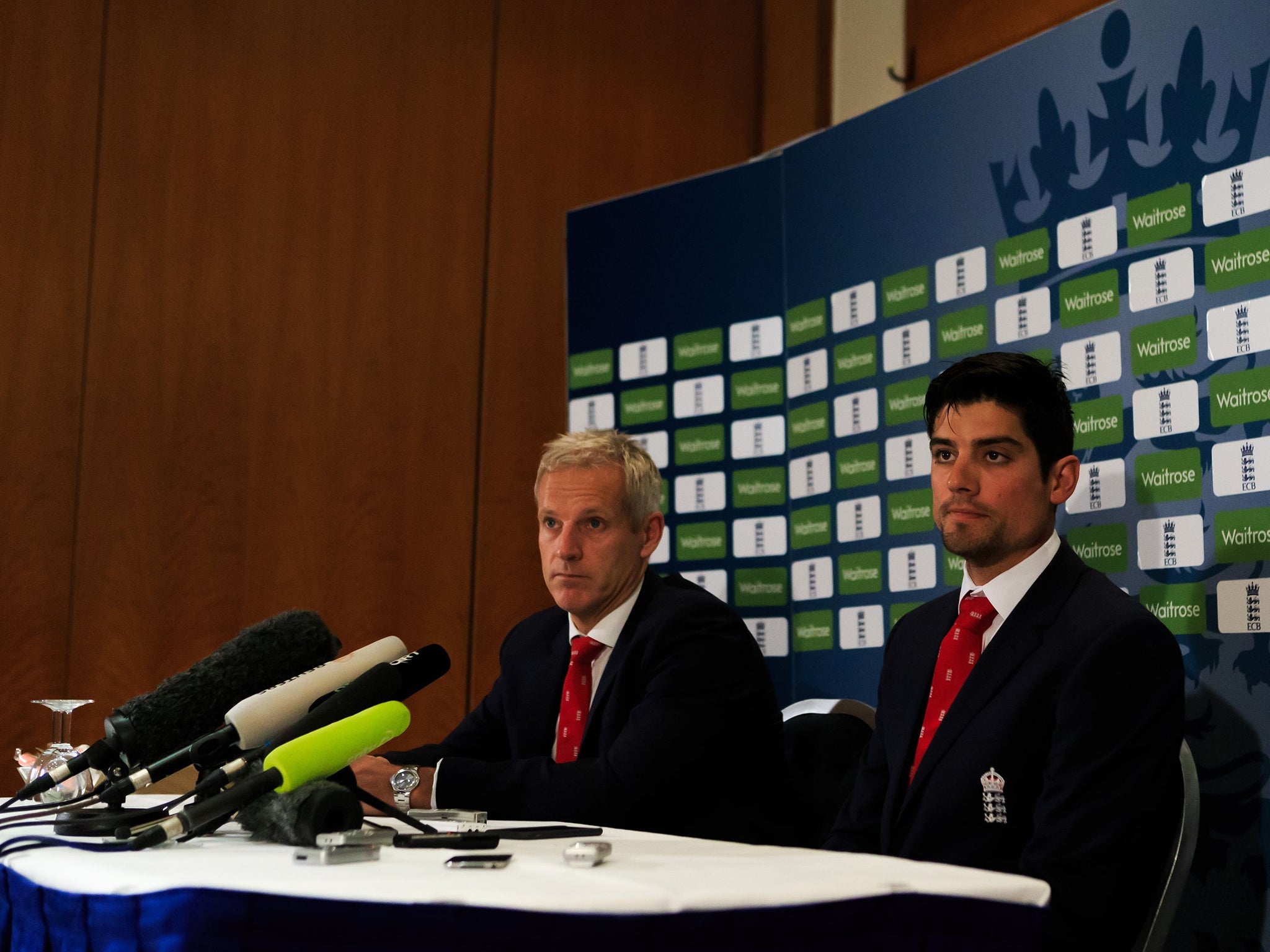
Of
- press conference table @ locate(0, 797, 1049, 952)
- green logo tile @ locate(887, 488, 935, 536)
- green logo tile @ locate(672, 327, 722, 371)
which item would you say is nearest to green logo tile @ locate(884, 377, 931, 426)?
green logo tile @ locate(887, 488, 935, 536)

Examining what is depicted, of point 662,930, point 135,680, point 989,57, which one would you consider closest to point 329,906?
point 662,930

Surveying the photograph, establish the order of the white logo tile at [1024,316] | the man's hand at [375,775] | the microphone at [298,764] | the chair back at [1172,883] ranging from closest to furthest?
the microphone at [298,764] → the chair back at [1172,883] → the man's hand at [375,775] → the white logo tile at [1024,316]

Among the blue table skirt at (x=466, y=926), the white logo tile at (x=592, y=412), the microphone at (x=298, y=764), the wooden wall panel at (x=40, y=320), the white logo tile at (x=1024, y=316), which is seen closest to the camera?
the blue table skirt at (x=466, y=926)

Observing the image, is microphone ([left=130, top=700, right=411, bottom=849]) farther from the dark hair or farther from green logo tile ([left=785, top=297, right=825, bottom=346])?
green logo tile ([left=785, top=297, right=825, bottom=346])

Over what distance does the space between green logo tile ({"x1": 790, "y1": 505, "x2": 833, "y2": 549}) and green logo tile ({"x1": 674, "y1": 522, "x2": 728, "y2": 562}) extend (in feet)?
0.79

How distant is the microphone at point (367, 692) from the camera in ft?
4.44

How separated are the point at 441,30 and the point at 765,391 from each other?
176cm

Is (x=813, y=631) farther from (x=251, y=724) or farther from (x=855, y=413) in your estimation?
(x=251, y=724)

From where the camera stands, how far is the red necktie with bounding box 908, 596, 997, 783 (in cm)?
206

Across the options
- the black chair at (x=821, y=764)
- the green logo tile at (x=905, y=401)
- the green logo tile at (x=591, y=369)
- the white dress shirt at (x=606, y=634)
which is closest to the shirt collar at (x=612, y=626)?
the white dress shirt at (x=606, y=634)

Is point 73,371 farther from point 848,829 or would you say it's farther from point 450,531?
point 848,829

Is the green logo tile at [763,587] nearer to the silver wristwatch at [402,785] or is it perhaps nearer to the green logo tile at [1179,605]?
the green logo tile at [1179,605]

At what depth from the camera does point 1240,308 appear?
230 centimetres

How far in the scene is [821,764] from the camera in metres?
2.37
